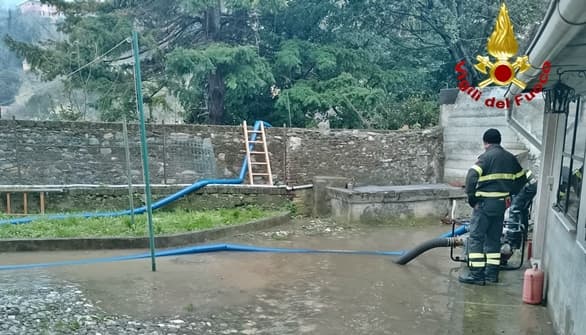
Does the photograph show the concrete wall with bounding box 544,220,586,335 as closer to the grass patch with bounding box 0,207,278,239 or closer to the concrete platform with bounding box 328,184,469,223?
the concrete platform with bounding box 328,184,469,223

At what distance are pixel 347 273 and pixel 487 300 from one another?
1716 mm

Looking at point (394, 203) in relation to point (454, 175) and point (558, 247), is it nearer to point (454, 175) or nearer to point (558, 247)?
point (454, 175)

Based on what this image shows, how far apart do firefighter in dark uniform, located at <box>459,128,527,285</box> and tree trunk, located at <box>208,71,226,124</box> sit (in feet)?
31.6

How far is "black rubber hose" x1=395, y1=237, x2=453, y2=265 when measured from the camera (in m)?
5.83

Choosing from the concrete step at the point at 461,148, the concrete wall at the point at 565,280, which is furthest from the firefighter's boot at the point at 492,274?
the concrete step at the point at 461,148

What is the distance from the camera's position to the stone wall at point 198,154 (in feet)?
31.1

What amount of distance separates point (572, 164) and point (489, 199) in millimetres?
1111

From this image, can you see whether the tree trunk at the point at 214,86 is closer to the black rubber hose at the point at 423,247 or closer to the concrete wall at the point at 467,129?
the concrete wall at the point at 467,129

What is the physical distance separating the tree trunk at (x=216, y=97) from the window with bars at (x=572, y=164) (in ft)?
33.9

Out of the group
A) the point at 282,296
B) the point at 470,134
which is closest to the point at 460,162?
the point at 470,134

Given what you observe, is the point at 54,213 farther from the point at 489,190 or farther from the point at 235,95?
the point at 489,190

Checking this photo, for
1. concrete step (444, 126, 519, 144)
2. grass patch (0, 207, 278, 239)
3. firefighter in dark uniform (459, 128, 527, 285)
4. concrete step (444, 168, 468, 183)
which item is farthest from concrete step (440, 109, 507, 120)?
grass patch (0, 207, 278, 239)

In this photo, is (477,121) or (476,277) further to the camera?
(477,121)

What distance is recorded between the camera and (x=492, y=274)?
5.47 metres
